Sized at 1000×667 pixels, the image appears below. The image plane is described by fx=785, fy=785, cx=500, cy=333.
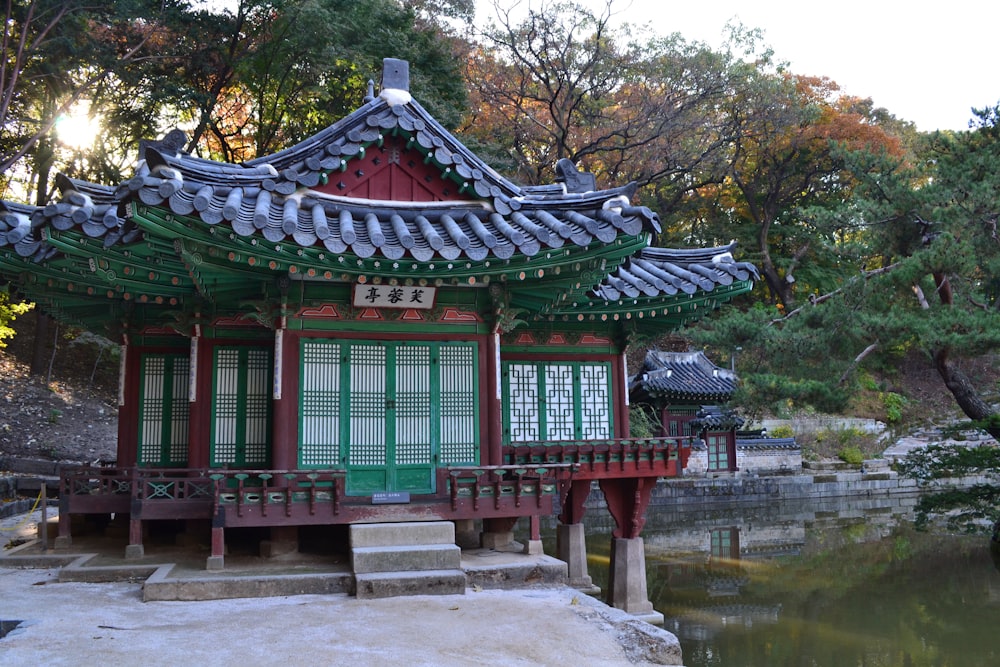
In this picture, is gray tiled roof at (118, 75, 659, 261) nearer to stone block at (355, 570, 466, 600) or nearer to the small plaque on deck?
the small plaque on deck

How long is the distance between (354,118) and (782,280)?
124 ft

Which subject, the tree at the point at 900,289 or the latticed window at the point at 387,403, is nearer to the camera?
the latticed window at the point at 387,403

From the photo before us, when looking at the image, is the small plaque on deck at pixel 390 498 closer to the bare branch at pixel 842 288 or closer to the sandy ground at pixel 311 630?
the sandy ground at pixel 311 630

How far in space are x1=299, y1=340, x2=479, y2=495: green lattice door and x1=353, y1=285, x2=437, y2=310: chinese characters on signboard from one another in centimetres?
52

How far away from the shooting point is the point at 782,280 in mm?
43844

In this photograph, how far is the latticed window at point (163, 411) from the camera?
11.6 m

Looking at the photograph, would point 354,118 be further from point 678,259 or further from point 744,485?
point 744,485

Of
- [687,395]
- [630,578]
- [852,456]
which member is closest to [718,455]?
[687,395]

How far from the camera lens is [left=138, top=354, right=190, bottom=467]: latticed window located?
11.6m

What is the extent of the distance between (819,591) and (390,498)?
Result: 36.7 ft

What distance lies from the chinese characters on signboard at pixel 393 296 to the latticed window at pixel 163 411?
12.0 ft

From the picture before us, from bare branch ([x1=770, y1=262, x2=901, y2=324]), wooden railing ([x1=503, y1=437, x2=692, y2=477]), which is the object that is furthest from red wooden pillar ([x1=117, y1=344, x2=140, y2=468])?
bare branch ([x1=770, y1=262, x2=901, y2=324])

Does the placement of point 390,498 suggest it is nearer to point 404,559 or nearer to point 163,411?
point 404,559

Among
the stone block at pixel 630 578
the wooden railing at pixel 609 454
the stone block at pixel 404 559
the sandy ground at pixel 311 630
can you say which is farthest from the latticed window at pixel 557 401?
the sandy ground at pixel 311 630
